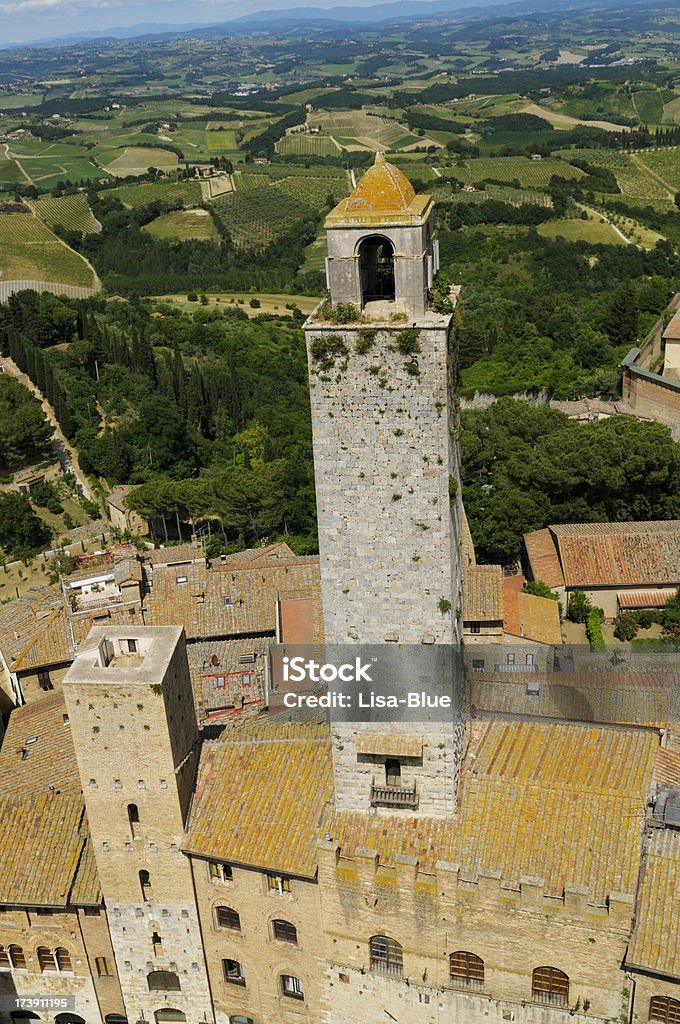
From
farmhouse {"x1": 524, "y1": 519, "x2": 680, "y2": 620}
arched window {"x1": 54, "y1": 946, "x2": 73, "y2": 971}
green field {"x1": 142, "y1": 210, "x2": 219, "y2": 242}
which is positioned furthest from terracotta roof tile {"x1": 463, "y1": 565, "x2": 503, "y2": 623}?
green field {"x1": 142, "y1": 210, "x2": 219, "y2": 242}

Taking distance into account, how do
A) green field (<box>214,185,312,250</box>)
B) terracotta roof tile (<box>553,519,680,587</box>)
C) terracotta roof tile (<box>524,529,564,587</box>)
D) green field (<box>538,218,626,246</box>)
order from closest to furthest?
terracotta roof tile (<box>553,519,680,587</box>) → terracotta roof tile (<box>524,529,564,587</box>) → green field (<box>538,218,626,246</box>) → green field (<box>214,185,312,250</box>)

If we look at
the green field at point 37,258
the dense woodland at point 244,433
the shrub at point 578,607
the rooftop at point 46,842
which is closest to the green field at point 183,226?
the green field at point 37,258

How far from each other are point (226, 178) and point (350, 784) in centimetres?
16155

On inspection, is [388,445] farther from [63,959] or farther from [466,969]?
[63,959]

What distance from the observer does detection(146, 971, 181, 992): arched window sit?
25.1 metres

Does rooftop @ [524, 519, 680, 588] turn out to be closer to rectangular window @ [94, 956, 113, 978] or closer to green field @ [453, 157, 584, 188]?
rectangular window @ [94, 956, 113, 978]

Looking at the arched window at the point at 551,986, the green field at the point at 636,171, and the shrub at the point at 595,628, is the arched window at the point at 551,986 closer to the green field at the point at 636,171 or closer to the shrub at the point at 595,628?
the shrub at the point at 595,628

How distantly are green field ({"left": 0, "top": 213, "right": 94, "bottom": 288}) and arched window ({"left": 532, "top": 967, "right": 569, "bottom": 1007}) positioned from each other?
117674mm

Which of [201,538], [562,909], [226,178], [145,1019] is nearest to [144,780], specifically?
[145,1019]

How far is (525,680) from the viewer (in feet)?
109

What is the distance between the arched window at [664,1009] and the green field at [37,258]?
391ft

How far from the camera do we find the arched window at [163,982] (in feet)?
82.2
